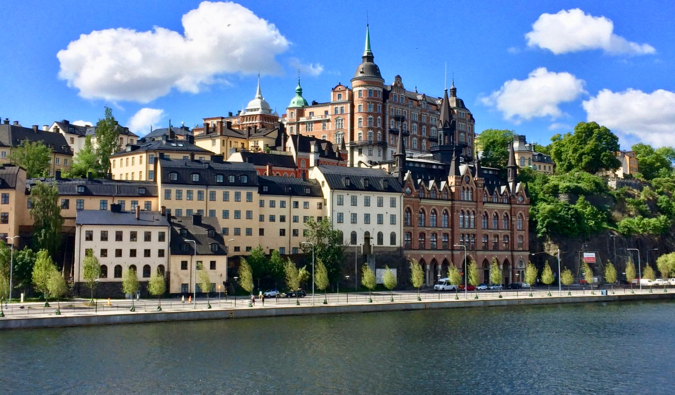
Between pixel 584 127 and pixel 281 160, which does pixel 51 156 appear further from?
pixel 584 127

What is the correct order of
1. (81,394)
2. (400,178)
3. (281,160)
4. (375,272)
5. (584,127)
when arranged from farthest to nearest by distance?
1. (584,127)
2. (281,160)
3. (400,178)
4. (375,272)
5. (81,394)

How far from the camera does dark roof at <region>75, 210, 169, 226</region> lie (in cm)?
9094

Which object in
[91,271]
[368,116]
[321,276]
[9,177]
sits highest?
[368,116]

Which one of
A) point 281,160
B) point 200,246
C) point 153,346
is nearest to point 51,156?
point 281,160

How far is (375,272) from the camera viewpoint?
111 meters

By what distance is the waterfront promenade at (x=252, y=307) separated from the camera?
72.2 metres

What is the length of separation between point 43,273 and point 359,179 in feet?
156

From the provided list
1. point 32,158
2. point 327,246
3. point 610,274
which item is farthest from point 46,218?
point 610,274

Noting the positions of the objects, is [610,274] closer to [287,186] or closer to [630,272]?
[630,272]

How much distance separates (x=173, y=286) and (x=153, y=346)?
2954 centimetres

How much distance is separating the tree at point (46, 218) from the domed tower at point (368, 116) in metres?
68.6

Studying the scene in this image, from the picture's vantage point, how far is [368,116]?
505ft

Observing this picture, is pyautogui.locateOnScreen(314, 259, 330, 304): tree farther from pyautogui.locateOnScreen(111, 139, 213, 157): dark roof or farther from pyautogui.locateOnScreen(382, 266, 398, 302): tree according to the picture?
pyautogui.locateOnScreen(111, 139, 213, 157): dark roof

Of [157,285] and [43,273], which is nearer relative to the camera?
[43,273]
